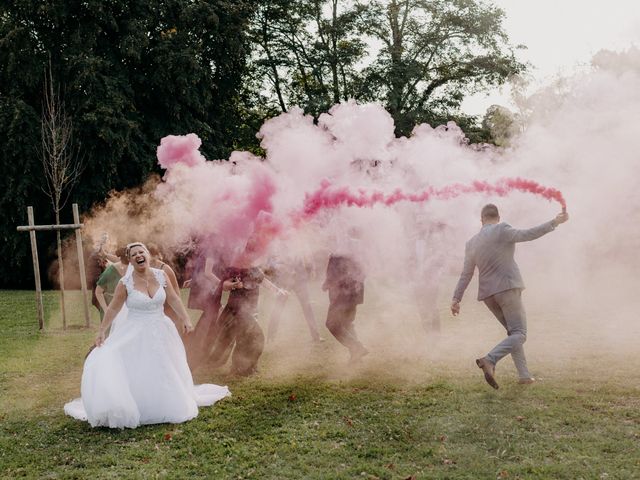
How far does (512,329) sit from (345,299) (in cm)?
271

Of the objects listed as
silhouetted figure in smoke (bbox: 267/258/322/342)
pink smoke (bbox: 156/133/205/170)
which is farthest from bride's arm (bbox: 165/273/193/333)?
pink smoke (bbox: 156/133/205/170)

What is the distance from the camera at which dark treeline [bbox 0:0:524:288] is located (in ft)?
83.7

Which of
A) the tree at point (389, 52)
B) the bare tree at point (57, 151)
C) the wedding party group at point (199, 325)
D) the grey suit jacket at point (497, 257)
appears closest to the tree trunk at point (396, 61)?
the tree at point (389, 52)

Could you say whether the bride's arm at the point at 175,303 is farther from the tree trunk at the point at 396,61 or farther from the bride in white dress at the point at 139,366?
the tree trunk at the point at 396,61

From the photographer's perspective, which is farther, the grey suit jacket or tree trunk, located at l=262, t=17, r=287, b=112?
tree trunk, located at l=262, t=17, r=287, b=112

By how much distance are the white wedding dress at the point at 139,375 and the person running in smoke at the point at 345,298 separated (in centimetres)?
251

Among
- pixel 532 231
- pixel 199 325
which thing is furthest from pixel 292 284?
pixel 532 231

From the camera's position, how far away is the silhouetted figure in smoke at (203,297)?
9.87 m

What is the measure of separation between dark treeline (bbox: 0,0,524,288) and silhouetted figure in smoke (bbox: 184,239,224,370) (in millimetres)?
15968

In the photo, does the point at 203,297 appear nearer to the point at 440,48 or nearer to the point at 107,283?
the point at 107,283

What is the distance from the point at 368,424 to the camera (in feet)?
23.0

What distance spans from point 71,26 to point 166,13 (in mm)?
3674

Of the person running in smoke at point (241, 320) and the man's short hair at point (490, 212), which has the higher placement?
the man's short hair at point (490, 212)

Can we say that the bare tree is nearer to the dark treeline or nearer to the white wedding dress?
the dark treeline
